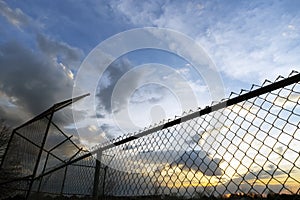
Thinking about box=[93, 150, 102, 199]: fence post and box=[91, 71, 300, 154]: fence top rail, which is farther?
box=[93, 150, 102, 199]: fence post

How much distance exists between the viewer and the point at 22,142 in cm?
936

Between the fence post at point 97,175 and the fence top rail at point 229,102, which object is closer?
the fence top rail at point 229,102

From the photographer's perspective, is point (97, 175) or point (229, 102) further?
point (97, 175)

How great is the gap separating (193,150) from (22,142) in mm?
8296

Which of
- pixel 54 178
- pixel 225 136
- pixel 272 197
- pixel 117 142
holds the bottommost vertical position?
pixel 272 197

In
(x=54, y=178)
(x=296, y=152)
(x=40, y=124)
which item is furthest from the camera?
(x=40, y=124)

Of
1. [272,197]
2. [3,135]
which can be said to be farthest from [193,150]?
[3,135]

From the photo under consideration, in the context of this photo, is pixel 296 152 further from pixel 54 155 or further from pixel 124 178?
pixel 54 155

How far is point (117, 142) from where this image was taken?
12.8 feet

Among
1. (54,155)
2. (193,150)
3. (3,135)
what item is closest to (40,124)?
→ (54,155)

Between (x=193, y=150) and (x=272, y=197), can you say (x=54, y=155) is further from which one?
(x=272, y=197)

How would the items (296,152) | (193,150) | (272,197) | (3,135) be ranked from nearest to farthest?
(296,152), (272,197), (193,150), (3,135)

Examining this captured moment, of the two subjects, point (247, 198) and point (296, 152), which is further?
point (247, 198)

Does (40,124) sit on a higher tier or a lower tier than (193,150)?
higher
